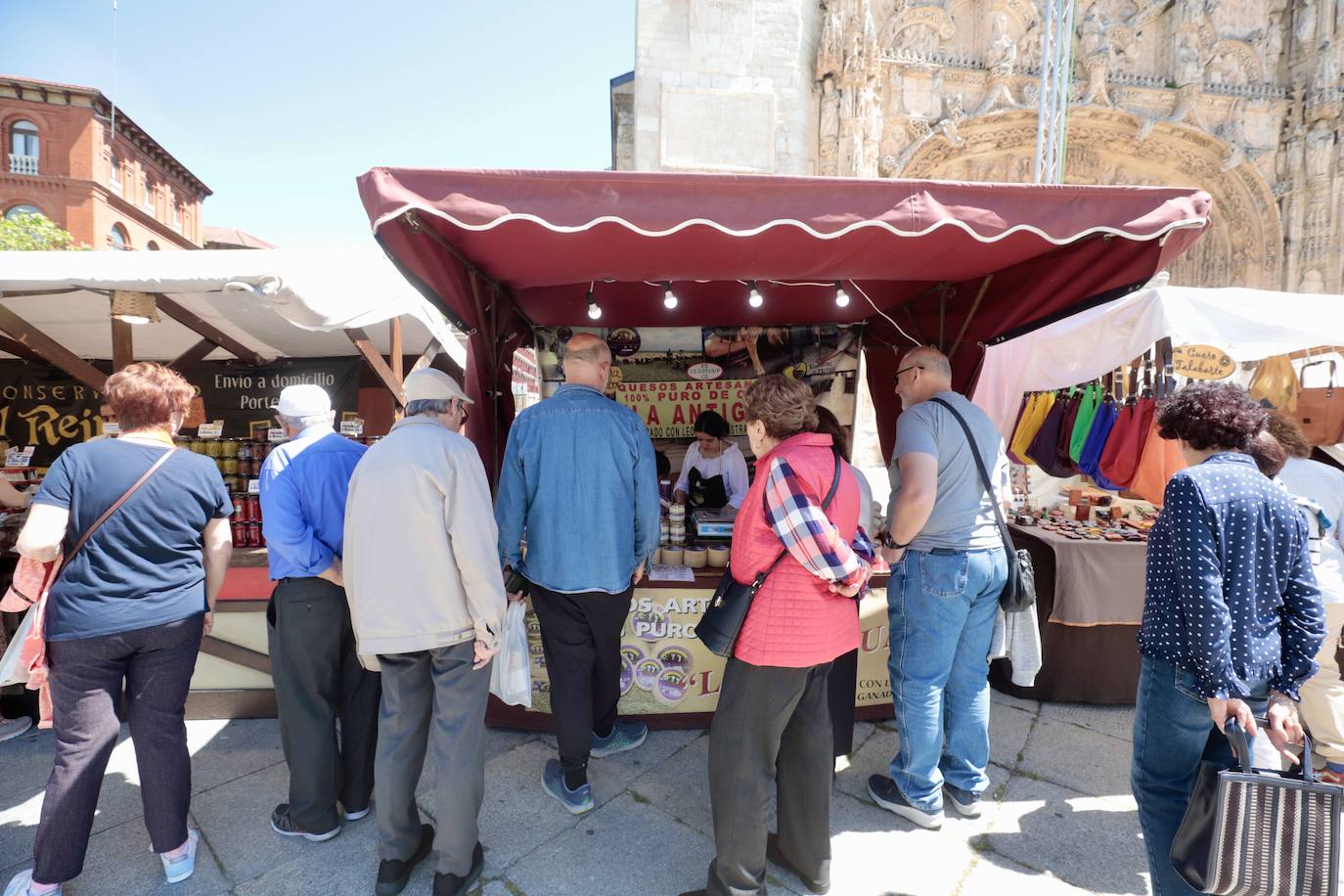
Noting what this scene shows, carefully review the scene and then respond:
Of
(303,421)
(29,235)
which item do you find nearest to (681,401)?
(303,421)

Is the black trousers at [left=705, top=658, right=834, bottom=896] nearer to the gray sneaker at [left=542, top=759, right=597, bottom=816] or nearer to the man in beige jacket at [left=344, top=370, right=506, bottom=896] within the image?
the gray sneaker at [left=542, top=759, right=597, bottom=816]

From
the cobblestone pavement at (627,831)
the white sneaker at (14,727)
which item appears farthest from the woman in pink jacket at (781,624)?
the white sneaker at (14,727)

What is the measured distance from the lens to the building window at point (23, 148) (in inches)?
990

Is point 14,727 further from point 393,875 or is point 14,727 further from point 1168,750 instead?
point 1168,750

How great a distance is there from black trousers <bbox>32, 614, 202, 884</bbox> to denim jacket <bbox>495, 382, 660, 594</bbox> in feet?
4.09

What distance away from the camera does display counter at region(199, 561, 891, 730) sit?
10.3ft

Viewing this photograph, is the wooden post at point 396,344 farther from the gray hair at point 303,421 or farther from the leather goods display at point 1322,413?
the leather goods display at point 1322,413

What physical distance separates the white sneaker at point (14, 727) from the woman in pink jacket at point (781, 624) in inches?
157

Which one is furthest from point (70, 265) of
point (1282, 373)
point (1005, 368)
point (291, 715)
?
point (1282, 373)

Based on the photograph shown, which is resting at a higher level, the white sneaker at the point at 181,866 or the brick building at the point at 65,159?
the brick building at the point at 65,159

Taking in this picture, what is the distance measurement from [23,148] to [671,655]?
39018 mm

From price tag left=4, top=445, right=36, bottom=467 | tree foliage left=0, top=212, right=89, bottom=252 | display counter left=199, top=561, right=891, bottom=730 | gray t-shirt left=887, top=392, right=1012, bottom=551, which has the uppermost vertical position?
tree foliage left=0, top=212, right=89, bottom=252

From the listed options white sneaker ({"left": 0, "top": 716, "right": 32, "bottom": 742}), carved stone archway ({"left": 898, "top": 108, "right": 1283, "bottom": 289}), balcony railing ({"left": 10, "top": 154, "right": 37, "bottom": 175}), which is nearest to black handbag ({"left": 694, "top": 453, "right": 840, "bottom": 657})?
white sneaker ({"left": 0, "top": 716, "right": 32, "bottom": 742})

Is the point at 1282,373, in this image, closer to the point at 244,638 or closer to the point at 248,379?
the point at 244,638
